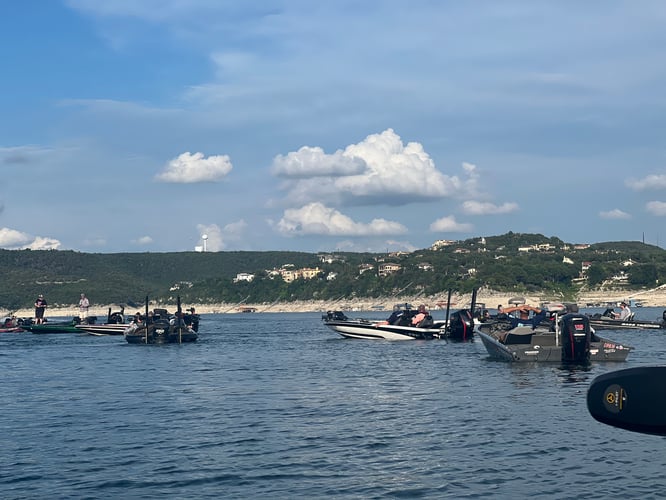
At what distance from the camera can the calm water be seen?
57.6ft

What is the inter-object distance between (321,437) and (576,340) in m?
21.3

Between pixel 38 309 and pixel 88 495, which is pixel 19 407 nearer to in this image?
pixel 88 495

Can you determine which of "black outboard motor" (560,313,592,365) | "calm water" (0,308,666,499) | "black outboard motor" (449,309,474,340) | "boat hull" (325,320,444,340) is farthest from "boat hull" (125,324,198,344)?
"black outboard motor" (560,313,592,365)

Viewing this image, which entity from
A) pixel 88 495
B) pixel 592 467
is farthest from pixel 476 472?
pixel 88 495

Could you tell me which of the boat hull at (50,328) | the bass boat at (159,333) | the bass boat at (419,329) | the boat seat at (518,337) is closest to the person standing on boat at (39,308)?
the boat hull at (50,328)

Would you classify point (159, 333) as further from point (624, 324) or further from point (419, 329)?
point (624, 324)

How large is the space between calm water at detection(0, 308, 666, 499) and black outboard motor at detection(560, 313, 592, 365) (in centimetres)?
108

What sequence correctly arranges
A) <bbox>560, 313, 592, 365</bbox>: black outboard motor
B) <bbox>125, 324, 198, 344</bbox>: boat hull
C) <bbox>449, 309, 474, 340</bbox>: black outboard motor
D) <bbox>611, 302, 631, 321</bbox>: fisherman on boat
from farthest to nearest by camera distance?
1. <bbox>611, 302, 631, 321</bbox>: fisherman on boat
2. <bbox>125, 324, 198, 344</bbox>: boat hull
3. <bbox>449, 309, 474, 340</bbox>: black outboard motor
4. <bbox>560, 313, 592, 365</bbox>: black outboard motor

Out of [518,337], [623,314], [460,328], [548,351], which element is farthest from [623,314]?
[548,351]

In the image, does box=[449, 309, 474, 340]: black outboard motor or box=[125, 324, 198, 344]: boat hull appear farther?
box=[125, 324, 198, 344]: boat hull

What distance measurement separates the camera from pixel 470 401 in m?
29.7

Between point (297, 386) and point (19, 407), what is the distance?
35.7ft

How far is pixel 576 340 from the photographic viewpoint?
4097 cm

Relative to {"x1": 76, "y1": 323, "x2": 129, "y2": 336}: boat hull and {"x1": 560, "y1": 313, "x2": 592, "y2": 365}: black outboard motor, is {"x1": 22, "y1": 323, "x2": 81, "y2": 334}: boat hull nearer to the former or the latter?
{"x1": 76, "y1": 323, "x2": 129, "y2": 336}: boat hull
